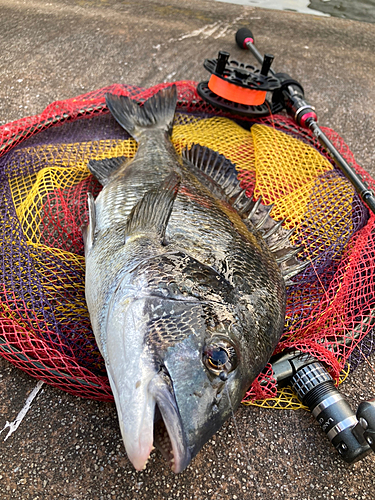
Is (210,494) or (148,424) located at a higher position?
(148,424)

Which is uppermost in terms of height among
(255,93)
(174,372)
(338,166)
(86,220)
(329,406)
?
(255,93)

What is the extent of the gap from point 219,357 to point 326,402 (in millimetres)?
946

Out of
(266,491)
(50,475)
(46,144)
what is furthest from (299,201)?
(50,475)

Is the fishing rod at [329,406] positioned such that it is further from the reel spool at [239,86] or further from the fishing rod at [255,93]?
the reel spool at [239,86]

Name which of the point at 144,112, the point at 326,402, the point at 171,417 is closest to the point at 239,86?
the point at 144,112

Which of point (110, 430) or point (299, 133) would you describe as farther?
point (299, 133)

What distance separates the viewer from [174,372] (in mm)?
1357

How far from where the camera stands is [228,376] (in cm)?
142

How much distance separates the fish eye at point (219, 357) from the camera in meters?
1.40

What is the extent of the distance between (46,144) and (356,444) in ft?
10.4

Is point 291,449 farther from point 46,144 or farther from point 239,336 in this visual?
point 46,144

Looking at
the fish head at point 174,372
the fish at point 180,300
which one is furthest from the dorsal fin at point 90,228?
the fish head at point 174,372

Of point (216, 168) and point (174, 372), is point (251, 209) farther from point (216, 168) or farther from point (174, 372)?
A: point (174, 372)

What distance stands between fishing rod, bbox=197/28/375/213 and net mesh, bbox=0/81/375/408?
5.2 inches
